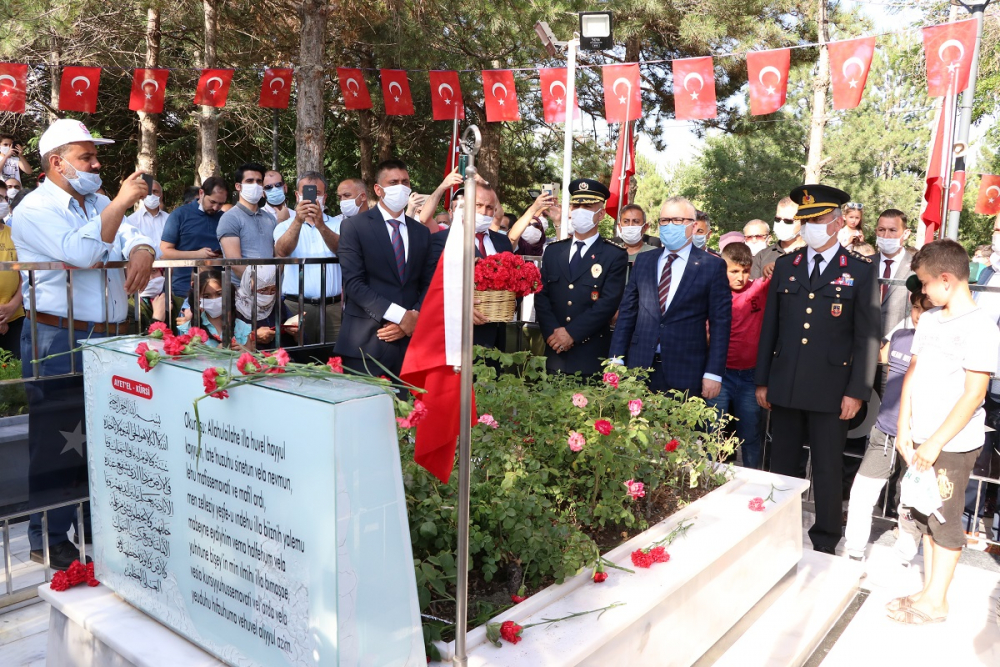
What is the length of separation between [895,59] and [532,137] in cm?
1524

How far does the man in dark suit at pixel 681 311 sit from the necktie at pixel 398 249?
1376mm

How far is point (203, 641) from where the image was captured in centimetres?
240

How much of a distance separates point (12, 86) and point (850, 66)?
9416 millimetres

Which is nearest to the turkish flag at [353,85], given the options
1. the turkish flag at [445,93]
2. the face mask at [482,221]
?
the turkish flag at [445,93]

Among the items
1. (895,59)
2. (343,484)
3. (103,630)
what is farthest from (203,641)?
(895,59)

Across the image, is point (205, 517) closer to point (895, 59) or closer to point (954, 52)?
point (954, 52)

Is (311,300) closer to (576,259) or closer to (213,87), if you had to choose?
(576,259)

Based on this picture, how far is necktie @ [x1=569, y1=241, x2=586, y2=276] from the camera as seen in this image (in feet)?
16.8

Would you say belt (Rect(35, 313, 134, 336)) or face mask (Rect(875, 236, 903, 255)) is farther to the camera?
face mask (Rect(875, 236, 903, 255))

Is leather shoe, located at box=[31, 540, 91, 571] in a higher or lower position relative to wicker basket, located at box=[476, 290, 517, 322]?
lower

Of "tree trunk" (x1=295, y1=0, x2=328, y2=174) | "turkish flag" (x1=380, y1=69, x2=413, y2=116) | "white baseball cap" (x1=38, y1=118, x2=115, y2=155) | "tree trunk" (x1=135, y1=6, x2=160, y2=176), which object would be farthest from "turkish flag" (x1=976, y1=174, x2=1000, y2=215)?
"white baseball cap" (x1=38, y1=118, x2=115, y2=155)

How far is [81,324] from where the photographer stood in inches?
149

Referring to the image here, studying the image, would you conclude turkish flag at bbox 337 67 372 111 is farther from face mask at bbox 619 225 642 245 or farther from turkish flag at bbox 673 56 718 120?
face mask at bbox 619 225 642 245

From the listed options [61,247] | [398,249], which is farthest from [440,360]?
[398,249]
